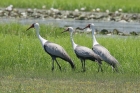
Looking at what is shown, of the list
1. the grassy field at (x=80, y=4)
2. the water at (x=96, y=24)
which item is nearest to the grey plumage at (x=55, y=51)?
the water at (x=96, y=24)

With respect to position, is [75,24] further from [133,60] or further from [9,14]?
[133,60]

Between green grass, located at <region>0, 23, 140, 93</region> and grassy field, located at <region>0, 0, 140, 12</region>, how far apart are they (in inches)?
587

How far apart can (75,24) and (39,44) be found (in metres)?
11.2

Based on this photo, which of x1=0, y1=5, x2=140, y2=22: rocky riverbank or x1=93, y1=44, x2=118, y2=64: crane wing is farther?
x1=0, y1=5, x2=140, y2=22: rocky riverbank

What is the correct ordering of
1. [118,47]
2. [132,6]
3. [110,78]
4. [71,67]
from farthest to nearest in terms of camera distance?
[132,6], [118,47], [71,67], [110,78]

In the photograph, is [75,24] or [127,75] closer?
[127,75]

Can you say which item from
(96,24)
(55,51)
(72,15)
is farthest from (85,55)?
(72,15)

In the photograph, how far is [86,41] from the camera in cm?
1634

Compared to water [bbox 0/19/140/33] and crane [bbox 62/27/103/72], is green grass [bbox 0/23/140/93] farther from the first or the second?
water [bbox 0/19/140/33]

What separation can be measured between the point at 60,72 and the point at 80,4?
19202 mm

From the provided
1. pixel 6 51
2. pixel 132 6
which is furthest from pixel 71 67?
pixel 132 6

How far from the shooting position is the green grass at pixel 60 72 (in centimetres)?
1141

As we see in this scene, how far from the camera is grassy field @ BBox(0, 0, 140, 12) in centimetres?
3200

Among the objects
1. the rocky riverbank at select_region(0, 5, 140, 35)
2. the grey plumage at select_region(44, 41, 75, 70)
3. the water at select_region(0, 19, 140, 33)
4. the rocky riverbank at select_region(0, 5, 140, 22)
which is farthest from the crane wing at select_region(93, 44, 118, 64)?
the rocky riverbank at select_region(0, 5, 140, 22)
